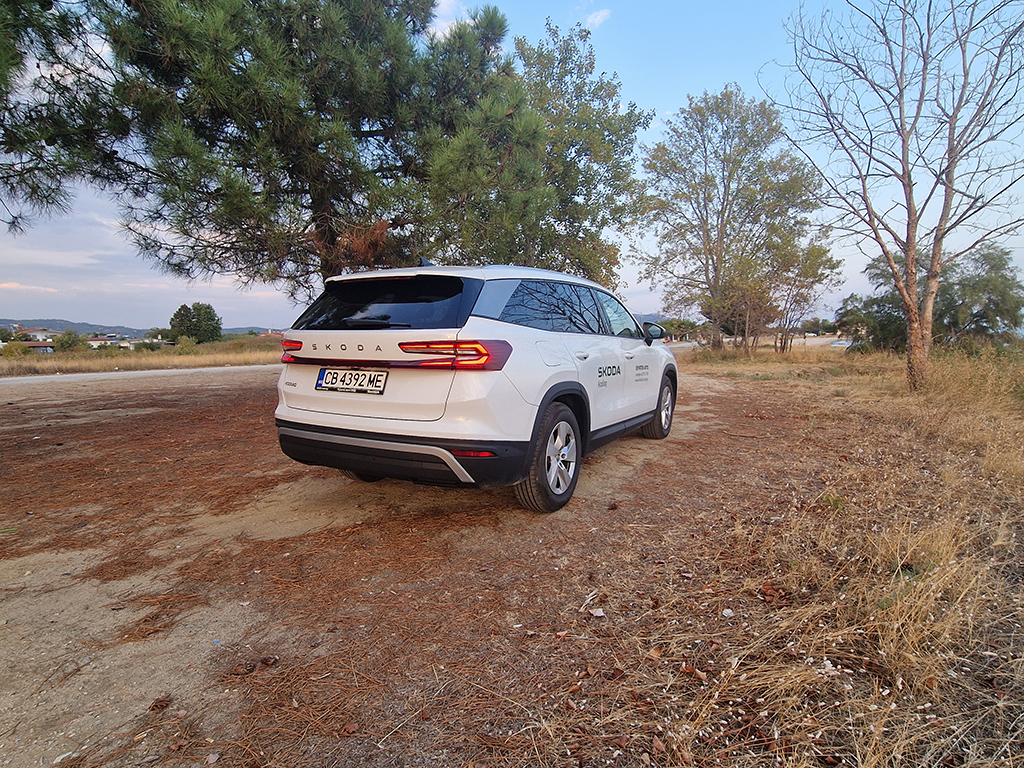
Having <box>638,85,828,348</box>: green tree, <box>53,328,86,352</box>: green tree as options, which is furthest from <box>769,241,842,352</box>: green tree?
<box>53,328,86,352</box>: green tree

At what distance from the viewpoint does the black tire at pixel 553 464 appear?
3371mm

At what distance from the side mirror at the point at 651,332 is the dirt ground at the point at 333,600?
1.24m

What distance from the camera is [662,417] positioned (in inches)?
235

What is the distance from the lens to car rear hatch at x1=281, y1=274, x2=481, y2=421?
295 centimetres

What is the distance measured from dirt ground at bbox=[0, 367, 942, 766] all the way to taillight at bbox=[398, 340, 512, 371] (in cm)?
109

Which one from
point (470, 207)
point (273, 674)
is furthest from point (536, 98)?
point (273, 674)

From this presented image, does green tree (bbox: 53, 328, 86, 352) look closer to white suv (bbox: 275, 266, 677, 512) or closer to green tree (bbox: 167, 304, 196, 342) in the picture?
green tree (bbox: 167, 304, 196, 342)

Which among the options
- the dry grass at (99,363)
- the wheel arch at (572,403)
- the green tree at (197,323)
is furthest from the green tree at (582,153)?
the green tree at (197,323)

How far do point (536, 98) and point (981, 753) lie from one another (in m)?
15.3

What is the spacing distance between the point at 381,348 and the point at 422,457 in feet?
2.27

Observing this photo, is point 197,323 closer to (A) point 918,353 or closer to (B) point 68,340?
(B) point 68,340

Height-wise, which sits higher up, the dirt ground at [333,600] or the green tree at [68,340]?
the green tree at [68,340]

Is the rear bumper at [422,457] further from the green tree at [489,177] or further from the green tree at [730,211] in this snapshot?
the green tree at [730,211]

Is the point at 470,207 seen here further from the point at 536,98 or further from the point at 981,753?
the point at 536,98
